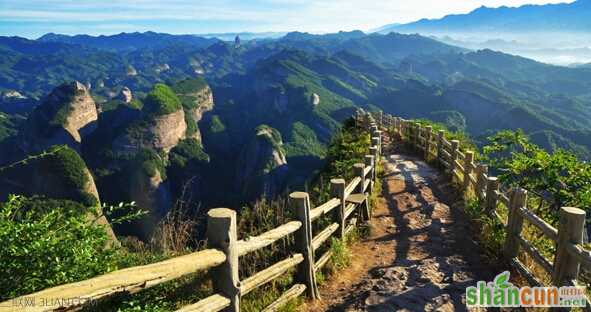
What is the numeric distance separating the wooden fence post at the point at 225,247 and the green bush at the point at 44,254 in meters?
0.97

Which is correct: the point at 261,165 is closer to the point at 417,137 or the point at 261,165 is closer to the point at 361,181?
the point at 417,137

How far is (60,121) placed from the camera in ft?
341

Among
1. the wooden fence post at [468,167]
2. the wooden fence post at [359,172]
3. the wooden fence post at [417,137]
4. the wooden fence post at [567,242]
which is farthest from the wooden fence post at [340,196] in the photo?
the wooden fence post at [417,137]

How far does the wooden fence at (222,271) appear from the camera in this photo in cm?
273

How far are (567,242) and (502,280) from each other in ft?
4.90

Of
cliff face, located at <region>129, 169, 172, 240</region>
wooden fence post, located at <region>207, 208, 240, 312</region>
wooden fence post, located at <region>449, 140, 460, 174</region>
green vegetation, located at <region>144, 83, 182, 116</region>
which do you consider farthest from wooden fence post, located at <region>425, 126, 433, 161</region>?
Result: green vegetation, located at <region>144, 83, 182, 116</region>

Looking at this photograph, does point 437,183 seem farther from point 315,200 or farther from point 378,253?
point 378,253

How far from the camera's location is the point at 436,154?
1562 centimetres

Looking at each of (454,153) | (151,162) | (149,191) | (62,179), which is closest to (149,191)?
(149,191)

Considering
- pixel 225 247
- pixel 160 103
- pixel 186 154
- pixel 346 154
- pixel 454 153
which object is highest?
pixel 225 247

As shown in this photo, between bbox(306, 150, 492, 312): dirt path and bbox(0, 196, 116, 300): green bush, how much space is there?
129 inches

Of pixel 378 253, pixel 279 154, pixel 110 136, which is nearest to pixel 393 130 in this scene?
pixel 378 253

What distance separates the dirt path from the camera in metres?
5.83

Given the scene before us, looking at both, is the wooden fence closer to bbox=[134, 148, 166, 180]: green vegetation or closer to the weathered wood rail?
the weathered wood rail
